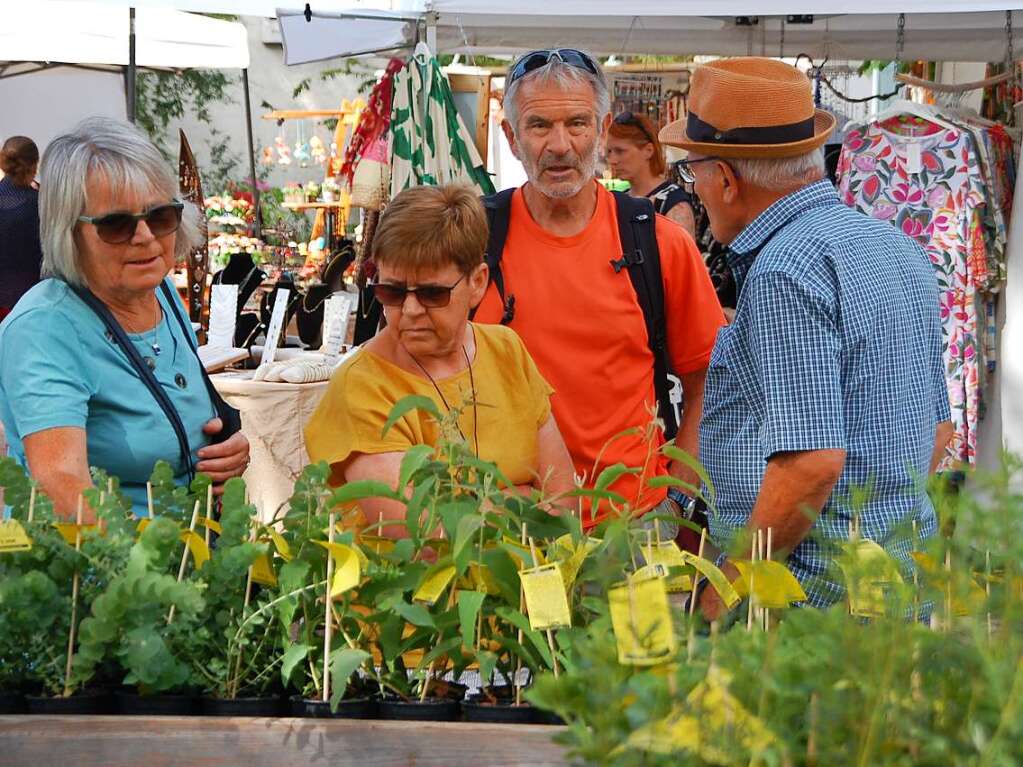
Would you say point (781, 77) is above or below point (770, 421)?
above

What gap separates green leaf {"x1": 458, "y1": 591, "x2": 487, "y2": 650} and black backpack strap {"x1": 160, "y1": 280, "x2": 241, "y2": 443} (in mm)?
830

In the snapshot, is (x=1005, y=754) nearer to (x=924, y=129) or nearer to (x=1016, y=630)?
(x=1016, y=630)

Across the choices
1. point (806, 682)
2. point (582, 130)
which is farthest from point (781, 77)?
point (806, 682)

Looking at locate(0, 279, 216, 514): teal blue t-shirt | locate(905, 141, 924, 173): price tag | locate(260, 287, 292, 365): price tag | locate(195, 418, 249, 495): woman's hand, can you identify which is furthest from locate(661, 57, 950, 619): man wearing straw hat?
locate(905, 141, 924, 173): price tag

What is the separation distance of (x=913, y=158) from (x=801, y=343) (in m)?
3.38

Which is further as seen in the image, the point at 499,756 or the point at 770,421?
the point at 770,421

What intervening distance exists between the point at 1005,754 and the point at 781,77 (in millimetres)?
1475

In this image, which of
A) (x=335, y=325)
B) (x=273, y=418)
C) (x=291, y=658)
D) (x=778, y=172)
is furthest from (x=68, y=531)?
(x=335, y=325)

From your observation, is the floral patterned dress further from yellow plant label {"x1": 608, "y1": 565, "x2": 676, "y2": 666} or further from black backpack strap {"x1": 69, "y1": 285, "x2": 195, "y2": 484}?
yellow plant label {"x1": 608, "y1": 565, "x2": 676, "y2": 666}

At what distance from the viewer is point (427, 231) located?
2.18m

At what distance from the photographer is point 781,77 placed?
2.13 meters

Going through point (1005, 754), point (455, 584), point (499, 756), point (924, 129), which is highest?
point (924, 129)

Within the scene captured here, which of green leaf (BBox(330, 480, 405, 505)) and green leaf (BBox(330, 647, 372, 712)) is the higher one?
green leaf (BBox(330, 480, 405, 505))

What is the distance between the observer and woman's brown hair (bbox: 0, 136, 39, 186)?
6.84 meters
